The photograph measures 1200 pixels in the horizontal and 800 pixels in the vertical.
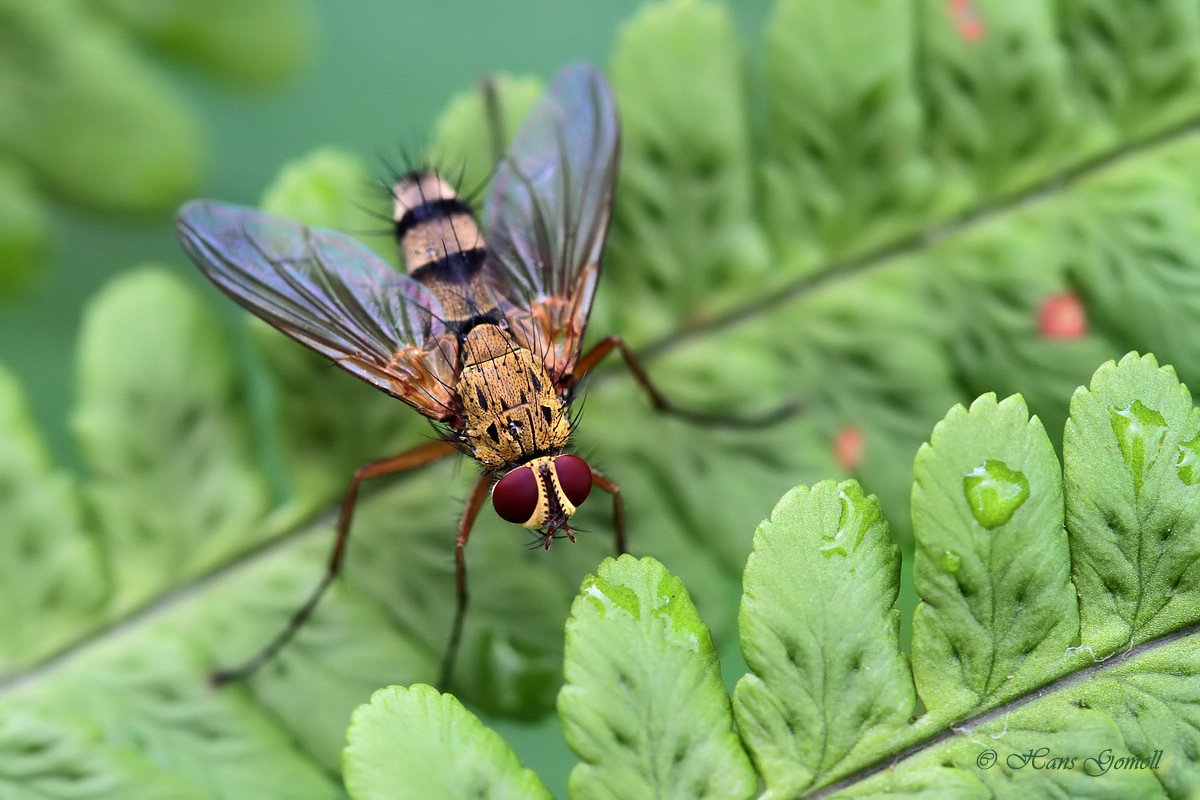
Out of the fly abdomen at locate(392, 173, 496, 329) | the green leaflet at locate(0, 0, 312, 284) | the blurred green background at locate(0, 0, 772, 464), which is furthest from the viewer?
the blurred green background at locate(0, 0, 772, 464)

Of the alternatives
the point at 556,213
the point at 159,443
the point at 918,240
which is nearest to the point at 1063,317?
the point at 918,240

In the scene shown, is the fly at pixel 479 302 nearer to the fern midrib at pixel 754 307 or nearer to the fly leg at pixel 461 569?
the fly leg at pixel 461 569

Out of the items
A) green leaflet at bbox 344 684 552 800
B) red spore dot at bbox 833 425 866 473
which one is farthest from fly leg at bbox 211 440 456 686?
red spore dot at bbox 833 425 866 473

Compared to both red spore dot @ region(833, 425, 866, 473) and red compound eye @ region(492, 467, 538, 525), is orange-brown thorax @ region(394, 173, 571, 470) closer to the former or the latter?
red compound eye @ region(492, 467, 538, 525)

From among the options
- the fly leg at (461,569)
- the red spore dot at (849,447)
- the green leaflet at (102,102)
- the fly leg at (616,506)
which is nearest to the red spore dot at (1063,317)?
the red spore dot at (849,447)

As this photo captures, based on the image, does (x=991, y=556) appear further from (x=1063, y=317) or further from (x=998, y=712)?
(x=1063, y=317)

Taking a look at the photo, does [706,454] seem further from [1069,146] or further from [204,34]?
[204,34]
